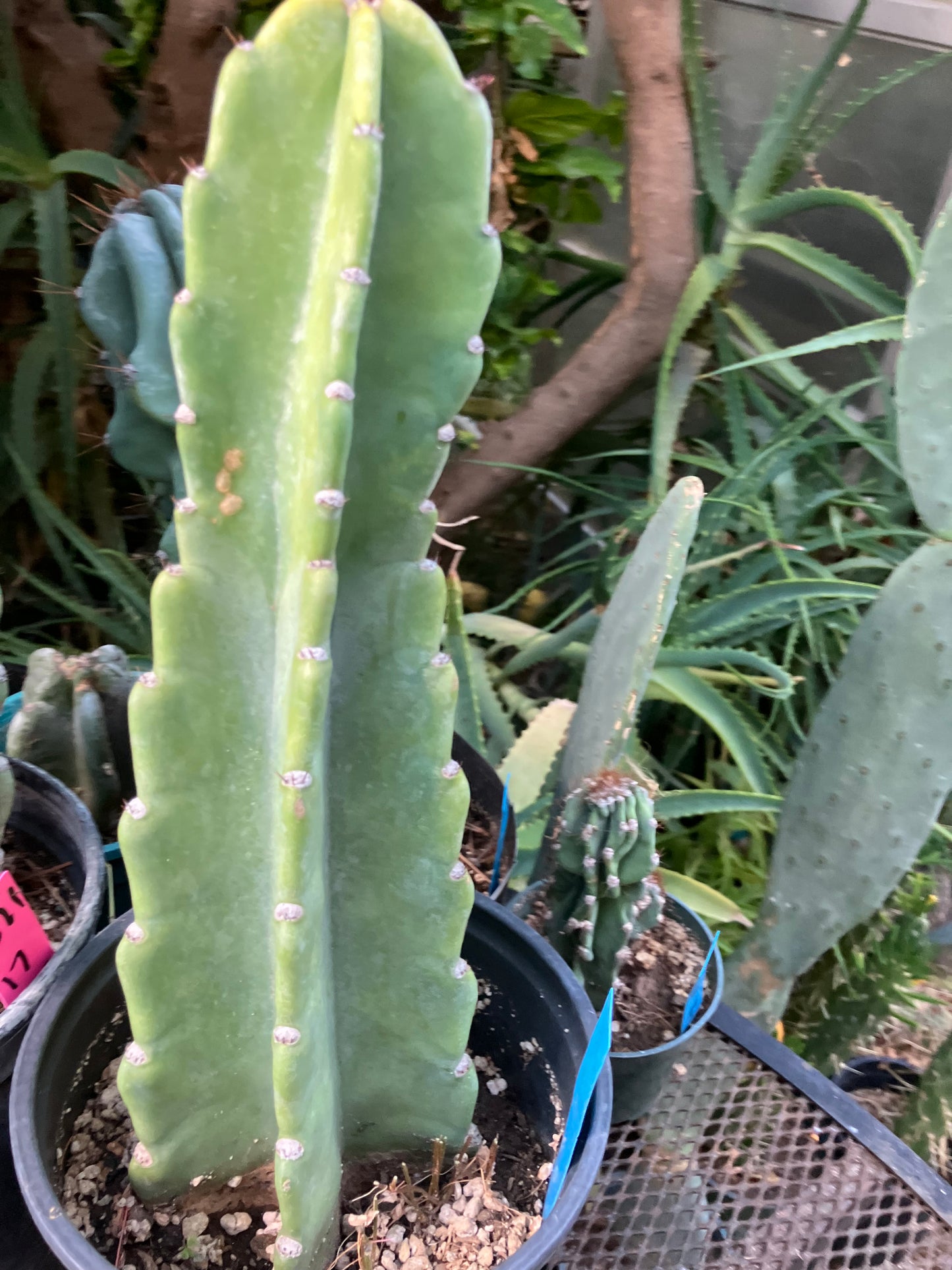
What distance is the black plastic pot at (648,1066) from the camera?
0.66 meters

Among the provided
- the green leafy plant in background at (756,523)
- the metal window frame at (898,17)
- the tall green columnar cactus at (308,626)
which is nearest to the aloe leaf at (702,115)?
the green leafy plant in background at (756,523)

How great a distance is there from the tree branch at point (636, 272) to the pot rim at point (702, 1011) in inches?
32.4

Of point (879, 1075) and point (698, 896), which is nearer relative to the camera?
point (698, 896)

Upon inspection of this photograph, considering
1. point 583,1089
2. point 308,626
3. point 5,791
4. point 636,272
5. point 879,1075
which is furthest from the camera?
point 636,272

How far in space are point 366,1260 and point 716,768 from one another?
3.10 ft

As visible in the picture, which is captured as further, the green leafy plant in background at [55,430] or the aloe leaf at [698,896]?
the green leafy plant in background at [55,430]

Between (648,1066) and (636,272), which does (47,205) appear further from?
(648,1066)

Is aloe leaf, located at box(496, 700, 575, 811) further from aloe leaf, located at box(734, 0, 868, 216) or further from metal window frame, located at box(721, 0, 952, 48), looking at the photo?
metal window frame, located at box(721, 0, 952, 48)

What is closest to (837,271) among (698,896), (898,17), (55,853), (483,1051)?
(898,17)

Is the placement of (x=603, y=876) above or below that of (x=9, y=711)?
above

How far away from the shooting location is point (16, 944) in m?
0.56

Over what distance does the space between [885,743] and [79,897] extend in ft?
2.36

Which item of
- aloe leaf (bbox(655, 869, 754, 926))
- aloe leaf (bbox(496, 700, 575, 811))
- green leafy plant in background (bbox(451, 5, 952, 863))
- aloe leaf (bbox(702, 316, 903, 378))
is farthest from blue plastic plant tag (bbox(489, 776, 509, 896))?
aloe leaf (bbox(702, 316, 903, 378))

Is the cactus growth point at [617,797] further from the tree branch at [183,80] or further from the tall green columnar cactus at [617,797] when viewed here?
the tree branch at [183,80]
